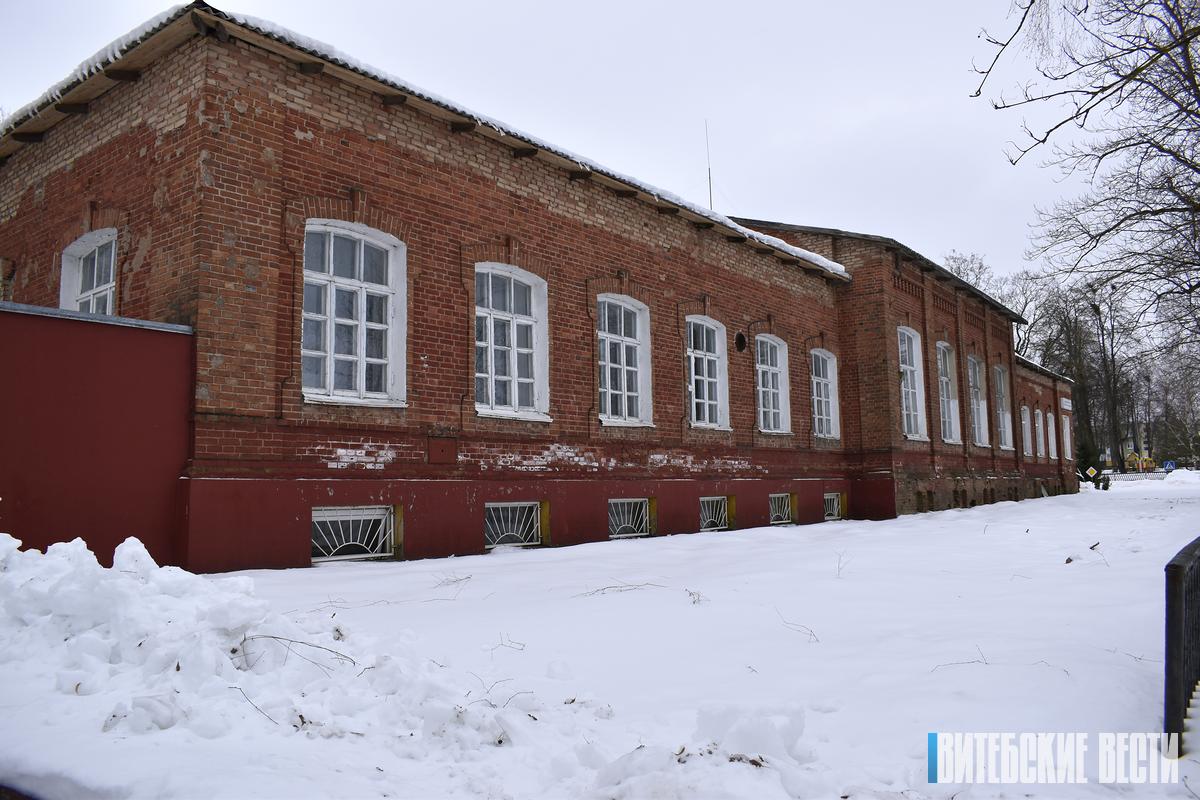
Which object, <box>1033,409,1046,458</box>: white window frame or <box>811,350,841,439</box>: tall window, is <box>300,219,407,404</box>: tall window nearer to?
<box>811,350,841,439</box>: tall window

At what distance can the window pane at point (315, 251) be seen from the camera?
788cm

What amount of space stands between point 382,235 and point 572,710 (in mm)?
5993

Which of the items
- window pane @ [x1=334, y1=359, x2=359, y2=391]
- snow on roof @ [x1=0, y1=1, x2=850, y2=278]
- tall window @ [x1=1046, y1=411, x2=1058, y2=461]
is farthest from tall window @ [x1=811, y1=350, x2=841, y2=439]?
tall window @ [x1=1046, y1=411, x2=1058, y2=461]

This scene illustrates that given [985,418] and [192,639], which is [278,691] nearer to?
[192,639]

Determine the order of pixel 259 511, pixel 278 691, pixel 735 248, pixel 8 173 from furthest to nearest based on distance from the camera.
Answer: pixel 735 248 → pixel 8 173 → pixel 259 511 → pixel 278 691

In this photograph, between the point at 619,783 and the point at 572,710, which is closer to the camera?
the point at 619,783

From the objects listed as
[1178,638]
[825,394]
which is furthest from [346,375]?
[825,394]

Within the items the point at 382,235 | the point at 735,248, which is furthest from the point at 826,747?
the point at 735,248

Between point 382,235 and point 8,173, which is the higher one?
point 8,173

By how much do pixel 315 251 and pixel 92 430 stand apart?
2587 millimetres

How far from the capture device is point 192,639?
3553mm

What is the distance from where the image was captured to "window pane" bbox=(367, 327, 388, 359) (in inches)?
325

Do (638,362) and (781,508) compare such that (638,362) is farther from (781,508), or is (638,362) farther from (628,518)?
(781,508)

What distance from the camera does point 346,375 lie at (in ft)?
26.5
